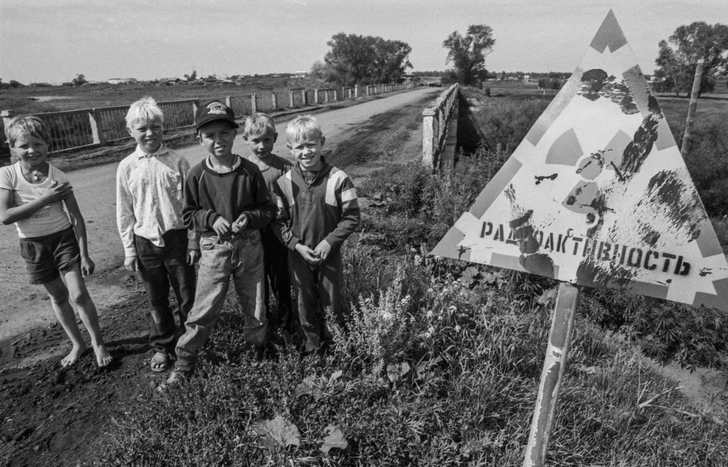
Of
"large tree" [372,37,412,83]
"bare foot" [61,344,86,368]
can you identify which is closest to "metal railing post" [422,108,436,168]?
"bare foot" [61,344,86,368]

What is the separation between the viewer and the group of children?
2.84 m

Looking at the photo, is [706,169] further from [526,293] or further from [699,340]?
[526,293]

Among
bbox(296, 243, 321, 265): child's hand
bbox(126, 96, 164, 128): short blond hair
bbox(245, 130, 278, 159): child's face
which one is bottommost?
bbox(296, 243, 321, 265): child's hand

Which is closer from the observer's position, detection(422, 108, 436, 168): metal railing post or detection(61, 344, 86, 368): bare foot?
detection(61, 344, 86, 368): bare foot

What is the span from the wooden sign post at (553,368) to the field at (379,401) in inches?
18.1

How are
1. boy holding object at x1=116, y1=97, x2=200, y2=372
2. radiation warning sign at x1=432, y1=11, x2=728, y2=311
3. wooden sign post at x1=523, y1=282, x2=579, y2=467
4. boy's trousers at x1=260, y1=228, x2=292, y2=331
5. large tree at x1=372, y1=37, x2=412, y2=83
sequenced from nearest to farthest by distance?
1. radiation warning sign at x1=432, y1=11, x2=728, y2=311
2. wooden sign post at x1=523, y1=282, x2=579, y2=467
3. boy holding object at x1=116, y1=97, x2=200, y2=372
4. boy's trousers at x1=260, y1=228, x2=292, y2=331
5. large tree at x1=372, y1=37, x2=412, y2=83

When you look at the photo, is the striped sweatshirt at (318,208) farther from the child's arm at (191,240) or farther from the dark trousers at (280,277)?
the child's arm at (191,240)

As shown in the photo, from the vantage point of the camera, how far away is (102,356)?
129 inches

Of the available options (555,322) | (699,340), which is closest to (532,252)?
(555,322)

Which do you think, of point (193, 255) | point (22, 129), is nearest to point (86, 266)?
point (193, 255)

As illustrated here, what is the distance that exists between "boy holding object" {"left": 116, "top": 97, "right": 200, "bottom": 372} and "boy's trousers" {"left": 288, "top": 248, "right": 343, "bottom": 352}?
0.69 m

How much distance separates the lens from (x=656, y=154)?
5.38ft

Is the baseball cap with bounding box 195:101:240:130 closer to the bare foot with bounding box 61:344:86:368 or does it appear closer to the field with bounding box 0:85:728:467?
the field with bounding box 0:85:728:467

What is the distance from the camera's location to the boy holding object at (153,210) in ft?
9.64
